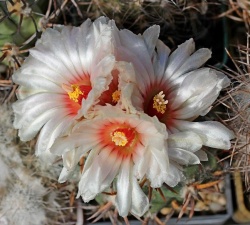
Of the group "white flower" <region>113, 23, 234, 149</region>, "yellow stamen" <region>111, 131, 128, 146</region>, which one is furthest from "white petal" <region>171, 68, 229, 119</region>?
"yellow stamen" <region>111, 131, 128, 146</region>

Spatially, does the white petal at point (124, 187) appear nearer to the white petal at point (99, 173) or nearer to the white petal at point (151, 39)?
the white petal at point (99, 173)

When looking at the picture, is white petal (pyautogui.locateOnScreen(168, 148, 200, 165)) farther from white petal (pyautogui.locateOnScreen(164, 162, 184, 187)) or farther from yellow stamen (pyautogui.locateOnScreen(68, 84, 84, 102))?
yellow stamen (pyautogui.locateOnScreen(68, 84, 84, 102))

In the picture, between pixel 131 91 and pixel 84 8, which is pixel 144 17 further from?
pixel 131 91

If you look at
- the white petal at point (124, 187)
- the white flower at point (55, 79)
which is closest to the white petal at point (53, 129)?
the white flower at point (55, 79)

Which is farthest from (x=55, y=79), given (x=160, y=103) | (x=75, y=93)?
(x=160, y=103)

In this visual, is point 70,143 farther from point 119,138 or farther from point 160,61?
point 160,61

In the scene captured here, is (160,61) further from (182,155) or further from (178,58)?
(182,155)

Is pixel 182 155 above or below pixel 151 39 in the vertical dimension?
below
